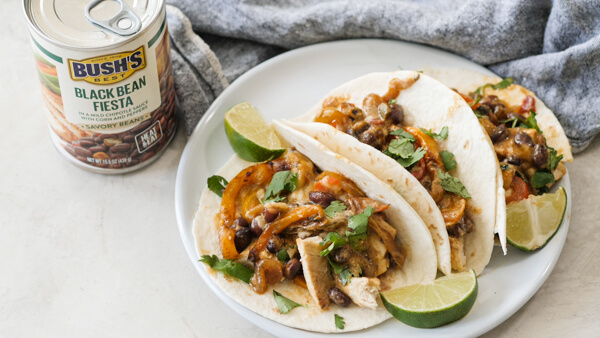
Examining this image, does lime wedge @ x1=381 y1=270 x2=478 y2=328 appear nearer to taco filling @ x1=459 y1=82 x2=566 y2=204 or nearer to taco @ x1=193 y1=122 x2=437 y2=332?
taco @ x1=193 y1=122 x2=437 y2=332

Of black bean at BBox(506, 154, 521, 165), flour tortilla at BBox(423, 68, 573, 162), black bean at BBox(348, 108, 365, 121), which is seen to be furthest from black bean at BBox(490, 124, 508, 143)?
black bean at BBox(348, 108, 365, 121)

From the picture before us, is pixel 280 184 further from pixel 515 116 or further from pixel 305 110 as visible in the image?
pixel 515 116

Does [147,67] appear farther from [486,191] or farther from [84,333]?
[486,191]

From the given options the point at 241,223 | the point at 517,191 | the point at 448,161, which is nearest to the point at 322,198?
the point at 241,223

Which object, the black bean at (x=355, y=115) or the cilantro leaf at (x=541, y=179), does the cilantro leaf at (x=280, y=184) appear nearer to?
the black bean at (x=355, y=115)

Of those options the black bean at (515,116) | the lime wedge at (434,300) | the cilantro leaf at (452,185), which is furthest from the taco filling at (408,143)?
the black bean at (515,116)

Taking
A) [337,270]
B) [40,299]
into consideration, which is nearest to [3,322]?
[40,299]
